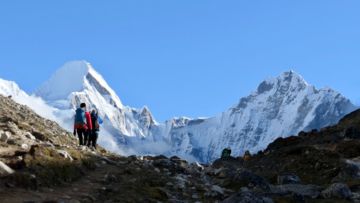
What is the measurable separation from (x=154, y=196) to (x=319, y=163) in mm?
16666

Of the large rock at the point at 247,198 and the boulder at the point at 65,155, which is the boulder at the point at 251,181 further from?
the boulder at the point at 65,155

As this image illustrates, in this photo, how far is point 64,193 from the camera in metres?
21.5

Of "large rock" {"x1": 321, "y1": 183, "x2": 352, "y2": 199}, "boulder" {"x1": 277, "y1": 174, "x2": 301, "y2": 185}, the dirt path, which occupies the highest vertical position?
"boulder" {"x1": 277, "y1": 174, "x2": 301, "y2": 185}

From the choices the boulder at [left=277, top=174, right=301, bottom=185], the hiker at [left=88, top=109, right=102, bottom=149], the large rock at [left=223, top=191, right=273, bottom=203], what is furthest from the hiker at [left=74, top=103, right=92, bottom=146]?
the large rock at [left=223, top=191, right=273, bottom=203]

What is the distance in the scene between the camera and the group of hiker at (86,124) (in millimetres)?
37000

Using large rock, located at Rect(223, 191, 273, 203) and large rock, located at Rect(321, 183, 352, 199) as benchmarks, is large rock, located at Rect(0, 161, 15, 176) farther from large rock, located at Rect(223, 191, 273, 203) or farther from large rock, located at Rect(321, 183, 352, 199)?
large rock, located at Rect(321, 183, 352, 199)

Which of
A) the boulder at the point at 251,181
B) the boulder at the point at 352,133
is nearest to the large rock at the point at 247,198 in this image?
the boulder at the point at 251,181

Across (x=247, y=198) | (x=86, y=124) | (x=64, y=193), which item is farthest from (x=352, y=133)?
(x=64, y=193)

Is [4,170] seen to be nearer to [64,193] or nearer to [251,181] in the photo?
[64,193]

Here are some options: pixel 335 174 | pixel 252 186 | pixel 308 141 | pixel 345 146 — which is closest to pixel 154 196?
pixel 252 186

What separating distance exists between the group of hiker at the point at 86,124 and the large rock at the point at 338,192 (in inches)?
524

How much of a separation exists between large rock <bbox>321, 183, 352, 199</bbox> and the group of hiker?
13317mm

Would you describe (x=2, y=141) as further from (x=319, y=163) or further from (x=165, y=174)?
(x=319, y=163)

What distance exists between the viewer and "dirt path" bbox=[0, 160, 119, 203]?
1978 centimetres
